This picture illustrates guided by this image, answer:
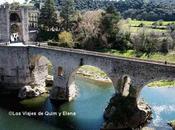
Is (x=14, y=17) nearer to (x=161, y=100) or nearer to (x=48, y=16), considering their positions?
(x=48, y=16)

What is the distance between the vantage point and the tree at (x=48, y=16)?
232 ft

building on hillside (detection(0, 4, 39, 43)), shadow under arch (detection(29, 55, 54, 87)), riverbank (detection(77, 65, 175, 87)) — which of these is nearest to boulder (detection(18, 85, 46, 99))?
shadow under arch (detection(29, 55, 54, 87))

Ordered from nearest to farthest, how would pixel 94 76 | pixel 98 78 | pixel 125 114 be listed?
pixel 125 114 → pixel 98 78 → pixel 94 76

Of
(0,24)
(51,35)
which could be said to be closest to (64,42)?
(51,35)

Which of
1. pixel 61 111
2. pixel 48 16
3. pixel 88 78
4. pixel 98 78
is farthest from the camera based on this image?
pixel 48 16

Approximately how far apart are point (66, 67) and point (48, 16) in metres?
32.7

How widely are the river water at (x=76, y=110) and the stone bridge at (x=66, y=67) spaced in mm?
2342

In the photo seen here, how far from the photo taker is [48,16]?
2795 inches

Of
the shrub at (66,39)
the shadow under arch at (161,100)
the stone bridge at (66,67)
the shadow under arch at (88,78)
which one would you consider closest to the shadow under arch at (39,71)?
the stone bridge at (66,67)

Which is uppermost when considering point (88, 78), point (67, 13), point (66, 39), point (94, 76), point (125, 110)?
point (67, 13)

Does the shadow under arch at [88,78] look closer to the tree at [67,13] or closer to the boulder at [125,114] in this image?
the boulder at [125,114]

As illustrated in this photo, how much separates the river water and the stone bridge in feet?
7.68

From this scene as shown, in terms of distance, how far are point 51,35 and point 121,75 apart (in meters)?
38.1

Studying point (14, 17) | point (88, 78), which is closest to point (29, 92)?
point (88, 78)
